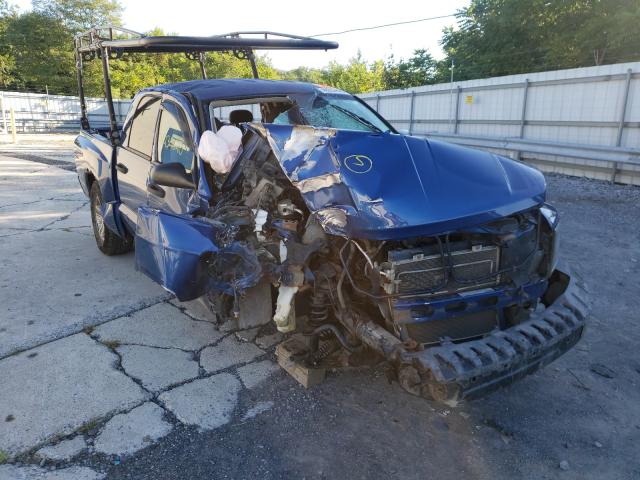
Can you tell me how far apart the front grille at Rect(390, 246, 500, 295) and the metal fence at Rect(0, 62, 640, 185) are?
8.29 meters

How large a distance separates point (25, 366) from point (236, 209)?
1.88 meters

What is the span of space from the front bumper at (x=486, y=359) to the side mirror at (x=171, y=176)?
201 centimetres

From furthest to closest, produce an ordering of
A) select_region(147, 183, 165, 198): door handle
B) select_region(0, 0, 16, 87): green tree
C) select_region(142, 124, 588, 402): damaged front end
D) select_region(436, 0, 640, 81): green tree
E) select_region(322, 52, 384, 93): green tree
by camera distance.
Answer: select_region(322, 52, 384, 93): green tree
select_region(0, 0, 16, 87): green tree
select_region(436, 0, 640, 81): green tree
select_region(147, 183, 165, 198): door handle
select_region(142, 124, 588, 402): damaged front end

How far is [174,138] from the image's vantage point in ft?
13.7

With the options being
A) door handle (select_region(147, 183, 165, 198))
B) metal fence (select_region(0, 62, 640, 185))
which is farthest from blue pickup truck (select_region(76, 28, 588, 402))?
metal fence (select_region(0, 62, 640, 185))

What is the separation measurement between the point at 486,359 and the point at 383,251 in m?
0.76

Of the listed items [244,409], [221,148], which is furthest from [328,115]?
[244,409]

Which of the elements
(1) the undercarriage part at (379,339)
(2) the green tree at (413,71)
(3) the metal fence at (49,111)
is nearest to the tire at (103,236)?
(1) the undercarriage part at (379,339)

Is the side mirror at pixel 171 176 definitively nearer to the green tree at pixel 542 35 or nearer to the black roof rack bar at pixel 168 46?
the black roof rack bar at pixel 168 46

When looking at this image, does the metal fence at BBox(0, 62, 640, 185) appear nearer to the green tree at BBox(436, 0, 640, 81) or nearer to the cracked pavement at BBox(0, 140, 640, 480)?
the cracked pavement at BBox(0, 140, 640, 480)

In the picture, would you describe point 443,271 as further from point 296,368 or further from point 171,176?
point 171,176

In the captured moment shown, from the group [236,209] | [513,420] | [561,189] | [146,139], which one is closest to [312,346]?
[236,209]

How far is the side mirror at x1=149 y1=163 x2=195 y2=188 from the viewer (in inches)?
137

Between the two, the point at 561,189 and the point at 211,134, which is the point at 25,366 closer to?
the point at 211,134
